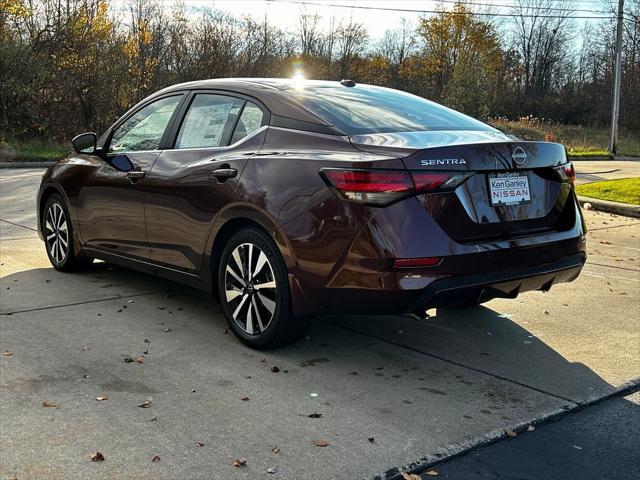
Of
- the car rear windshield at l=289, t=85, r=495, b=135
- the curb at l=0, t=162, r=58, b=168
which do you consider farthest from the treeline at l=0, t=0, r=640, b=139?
the car rear windshield at l=289, t=85, r=495, b=135

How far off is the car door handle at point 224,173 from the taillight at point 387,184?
902mm

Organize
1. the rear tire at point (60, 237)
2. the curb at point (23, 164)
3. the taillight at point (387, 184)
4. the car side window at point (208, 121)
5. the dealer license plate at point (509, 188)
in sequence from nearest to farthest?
the taillight at point (387, 184) < the dealer license plate at point (509, 188) < the car side window at point (208, 121) < the rear tire at point (60, 237) < the curb at point (23, 164)

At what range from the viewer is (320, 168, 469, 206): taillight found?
3.52 meters

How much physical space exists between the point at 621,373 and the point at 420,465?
1680mm

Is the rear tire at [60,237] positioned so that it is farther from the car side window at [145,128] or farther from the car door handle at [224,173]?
the car door handle at [224,173]

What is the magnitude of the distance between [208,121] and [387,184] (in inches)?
66.7

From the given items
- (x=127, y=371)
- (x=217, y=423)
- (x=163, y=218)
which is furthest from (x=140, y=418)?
(x=163, y=218)

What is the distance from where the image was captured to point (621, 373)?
3920 mm

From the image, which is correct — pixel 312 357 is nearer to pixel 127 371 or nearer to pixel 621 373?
pixel 127 371

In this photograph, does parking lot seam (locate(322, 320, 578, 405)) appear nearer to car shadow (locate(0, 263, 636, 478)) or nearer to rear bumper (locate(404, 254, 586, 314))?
car shadow (locate(0, 263, 636, 478))

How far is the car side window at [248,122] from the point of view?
436 centimetres

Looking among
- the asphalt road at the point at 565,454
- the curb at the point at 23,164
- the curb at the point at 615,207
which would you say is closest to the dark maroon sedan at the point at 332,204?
the asphalt road at the point at 565,454

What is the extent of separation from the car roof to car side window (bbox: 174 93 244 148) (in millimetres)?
85

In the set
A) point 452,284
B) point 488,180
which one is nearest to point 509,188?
point 488,180
